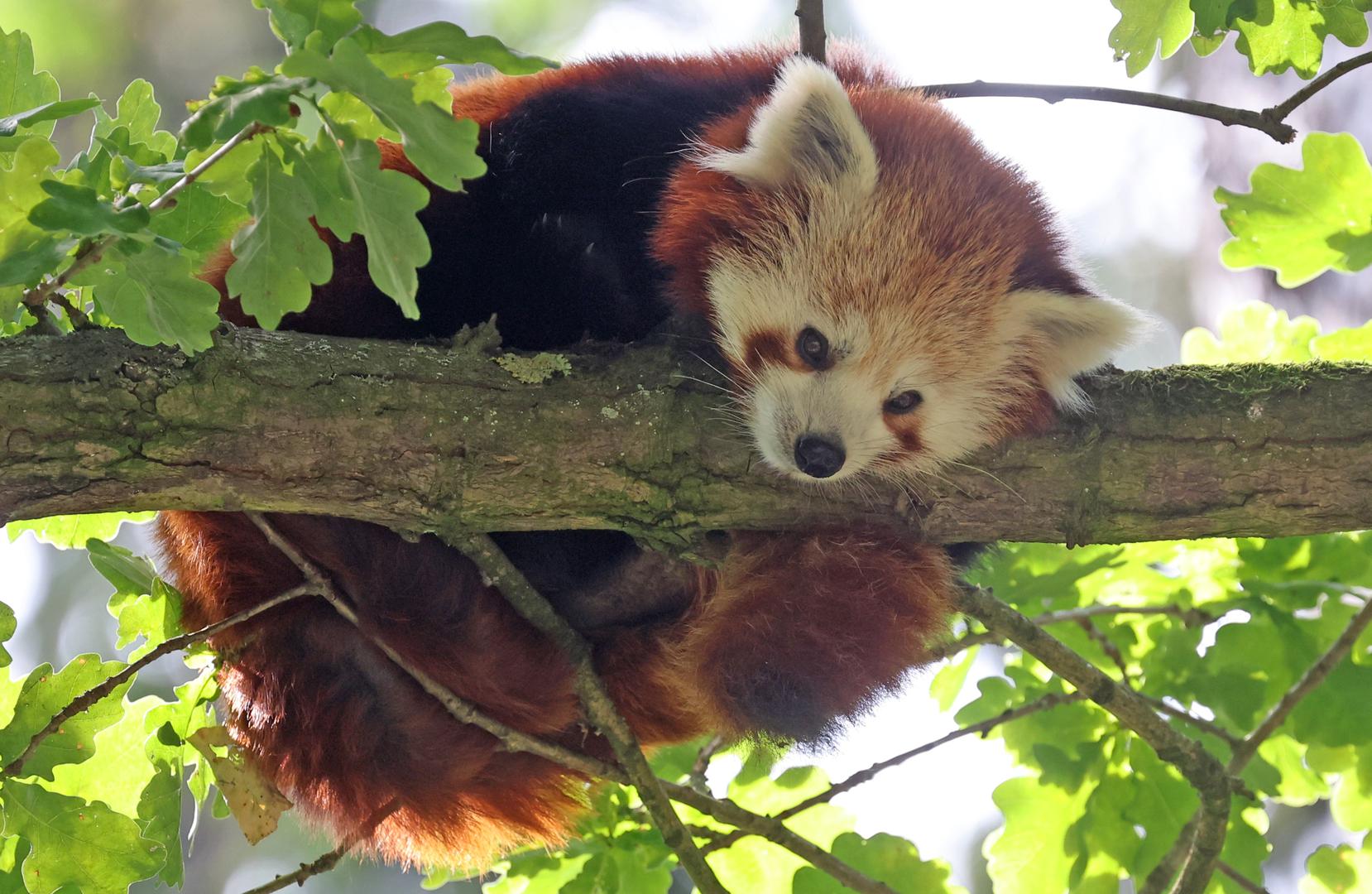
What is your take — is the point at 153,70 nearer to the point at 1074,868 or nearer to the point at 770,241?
the point at 770,241

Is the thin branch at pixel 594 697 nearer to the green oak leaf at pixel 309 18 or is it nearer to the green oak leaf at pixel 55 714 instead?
the green oak leaf at pixel 55 714

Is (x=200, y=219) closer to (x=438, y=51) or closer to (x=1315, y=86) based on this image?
(x=438, y=51)

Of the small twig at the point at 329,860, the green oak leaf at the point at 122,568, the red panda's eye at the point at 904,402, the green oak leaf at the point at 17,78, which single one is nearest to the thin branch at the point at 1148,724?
the red panda's eye at the point at 904,402

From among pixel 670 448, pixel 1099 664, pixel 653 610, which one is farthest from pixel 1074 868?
pixel 670 448

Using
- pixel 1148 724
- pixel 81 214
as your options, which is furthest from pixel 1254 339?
Answer: pixel 81 214

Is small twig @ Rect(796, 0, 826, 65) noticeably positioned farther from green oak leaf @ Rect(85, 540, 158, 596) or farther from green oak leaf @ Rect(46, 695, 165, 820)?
green oak leaf @ Rect(46, 695, 165, 820)

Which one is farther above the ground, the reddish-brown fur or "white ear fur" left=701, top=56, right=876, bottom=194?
"white ear fur" left=701, top=56, right=876, bottom=194

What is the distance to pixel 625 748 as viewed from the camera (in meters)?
2.46

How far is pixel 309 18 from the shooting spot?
4.86ft

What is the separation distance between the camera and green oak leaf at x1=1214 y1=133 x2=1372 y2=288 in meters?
2.62

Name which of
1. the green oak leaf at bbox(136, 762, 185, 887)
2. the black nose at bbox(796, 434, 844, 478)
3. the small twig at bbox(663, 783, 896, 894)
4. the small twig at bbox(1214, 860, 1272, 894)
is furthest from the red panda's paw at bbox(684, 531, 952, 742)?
the green oak leaf at bbox(136, 762, 185, 887)

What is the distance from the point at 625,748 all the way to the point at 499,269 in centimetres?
116

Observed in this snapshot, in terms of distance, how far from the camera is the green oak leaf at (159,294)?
1663 millimetres

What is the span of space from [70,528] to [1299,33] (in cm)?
284
